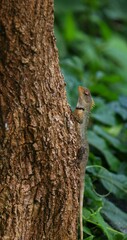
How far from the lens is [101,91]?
6.36 metres

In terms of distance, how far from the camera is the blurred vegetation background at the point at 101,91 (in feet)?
14.4

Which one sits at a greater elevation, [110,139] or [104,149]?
[110,139]

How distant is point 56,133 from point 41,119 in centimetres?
12

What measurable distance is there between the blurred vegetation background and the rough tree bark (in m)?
0.42

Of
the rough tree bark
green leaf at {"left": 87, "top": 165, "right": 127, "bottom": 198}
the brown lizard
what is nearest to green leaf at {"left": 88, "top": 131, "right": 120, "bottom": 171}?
green leaf at {"left": 87, "top": 165, "right": 127, "bottom": 198}

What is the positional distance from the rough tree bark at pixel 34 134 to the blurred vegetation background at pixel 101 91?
417 millimetres

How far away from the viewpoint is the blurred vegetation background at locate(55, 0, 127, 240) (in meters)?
4.40

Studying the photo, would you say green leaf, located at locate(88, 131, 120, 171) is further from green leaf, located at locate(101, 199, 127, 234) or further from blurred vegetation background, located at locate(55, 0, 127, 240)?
green leaf, located at locate(101, 199, 127, 234)

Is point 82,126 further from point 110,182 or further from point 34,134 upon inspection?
point 110,182

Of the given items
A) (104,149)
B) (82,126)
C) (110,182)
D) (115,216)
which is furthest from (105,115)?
(82,126)

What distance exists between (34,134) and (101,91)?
2.90m

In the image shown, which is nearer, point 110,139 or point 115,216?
point 115,216

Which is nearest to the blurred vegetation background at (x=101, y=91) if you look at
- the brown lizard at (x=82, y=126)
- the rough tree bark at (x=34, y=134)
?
the brown lizard at (x=82, y=126)

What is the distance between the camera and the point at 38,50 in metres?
3.42
